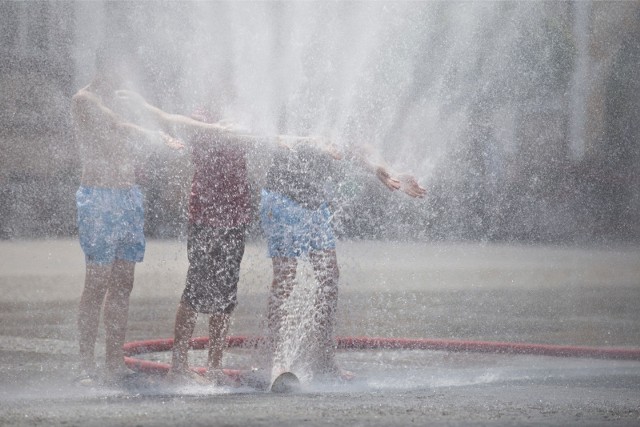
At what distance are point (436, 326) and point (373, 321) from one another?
0.54 m

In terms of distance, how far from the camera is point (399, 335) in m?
7.82

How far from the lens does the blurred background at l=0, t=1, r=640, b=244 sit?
42.9 feet

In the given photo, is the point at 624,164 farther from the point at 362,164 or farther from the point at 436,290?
the point at 362,164

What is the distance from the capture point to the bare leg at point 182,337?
18.4 feet

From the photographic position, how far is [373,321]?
836 cm

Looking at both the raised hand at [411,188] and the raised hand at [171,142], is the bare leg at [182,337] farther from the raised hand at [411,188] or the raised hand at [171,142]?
the raised hand at [411,188]

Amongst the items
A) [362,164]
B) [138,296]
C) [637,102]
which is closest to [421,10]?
[637,102]

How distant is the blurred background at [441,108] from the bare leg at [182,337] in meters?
5.25

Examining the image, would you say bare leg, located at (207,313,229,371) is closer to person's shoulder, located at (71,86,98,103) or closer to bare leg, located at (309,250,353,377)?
bare leg, located at (309,250,353,377)

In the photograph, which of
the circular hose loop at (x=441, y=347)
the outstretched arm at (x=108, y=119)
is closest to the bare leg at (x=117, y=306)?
the outstretched arm at (x=108, y=119)

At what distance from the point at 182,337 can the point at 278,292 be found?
1.78 ft

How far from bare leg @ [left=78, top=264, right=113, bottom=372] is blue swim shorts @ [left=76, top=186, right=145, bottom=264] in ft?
0.21

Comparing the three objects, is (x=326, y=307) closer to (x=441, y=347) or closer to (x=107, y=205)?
(x=107, y=205)

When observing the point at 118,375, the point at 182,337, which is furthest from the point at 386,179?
the point at 118,375
